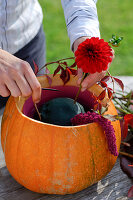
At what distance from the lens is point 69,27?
0.95 metres

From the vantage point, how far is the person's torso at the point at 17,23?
966 millimetres

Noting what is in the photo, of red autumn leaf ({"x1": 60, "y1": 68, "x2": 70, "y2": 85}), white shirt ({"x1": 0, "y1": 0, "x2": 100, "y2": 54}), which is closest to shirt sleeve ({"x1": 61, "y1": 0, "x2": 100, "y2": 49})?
white shirt ({"x1": 0, "y1": 0, "x2": 100, "y2": 54})

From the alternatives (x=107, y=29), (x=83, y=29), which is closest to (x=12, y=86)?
(x=83, y=29)

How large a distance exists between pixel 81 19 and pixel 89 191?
0.56m

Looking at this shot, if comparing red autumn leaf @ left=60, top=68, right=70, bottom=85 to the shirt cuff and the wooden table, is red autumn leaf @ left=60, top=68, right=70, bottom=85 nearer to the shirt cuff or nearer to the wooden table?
the shirt cuff

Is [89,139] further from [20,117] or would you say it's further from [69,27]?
[69,27]

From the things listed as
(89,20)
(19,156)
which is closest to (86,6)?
(89,20)

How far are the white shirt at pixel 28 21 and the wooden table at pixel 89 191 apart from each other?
47 centimetres

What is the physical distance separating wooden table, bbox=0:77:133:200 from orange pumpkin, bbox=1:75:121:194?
0.12 ft

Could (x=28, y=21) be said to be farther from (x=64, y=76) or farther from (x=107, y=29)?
(x=107, y=29)

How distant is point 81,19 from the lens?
0.92 meters

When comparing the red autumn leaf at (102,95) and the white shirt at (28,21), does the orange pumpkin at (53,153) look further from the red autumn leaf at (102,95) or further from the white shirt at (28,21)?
the white shirt at (28,21)

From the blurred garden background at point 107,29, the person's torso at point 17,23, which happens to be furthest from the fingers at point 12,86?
the blurred garden background at point 107,29

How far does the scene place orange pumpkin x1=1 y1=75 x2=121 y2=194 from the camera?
67cm
